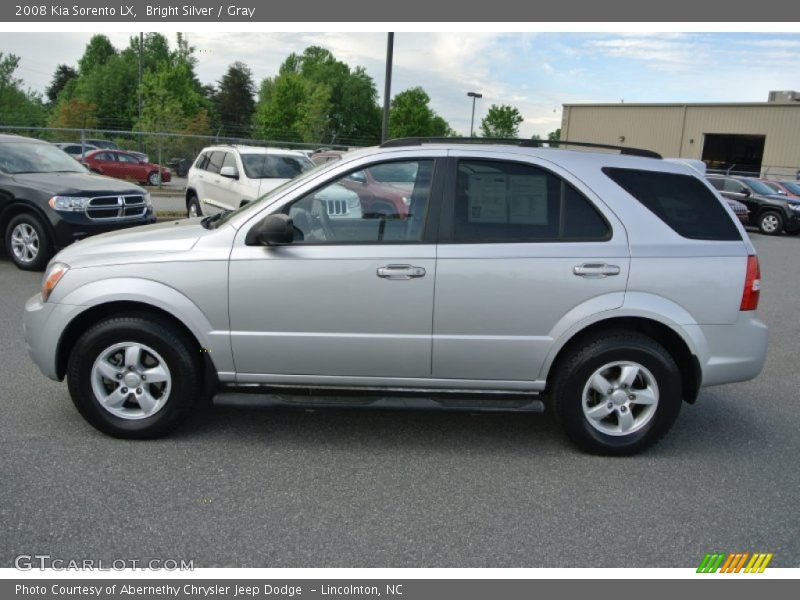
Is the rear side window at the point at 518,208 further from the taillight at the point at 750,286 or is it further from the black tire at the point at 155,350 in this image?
the black tire at the point at 155,350

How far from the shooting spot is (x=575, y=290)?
4.29 meters

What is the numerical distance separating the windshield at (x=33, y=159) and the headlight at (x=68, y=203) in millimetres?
1104

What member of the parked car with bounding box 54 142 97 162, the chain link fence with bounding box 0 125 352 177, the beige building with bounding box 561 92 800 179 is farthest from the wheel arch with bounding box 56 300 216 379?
the beige building with bounding box 561 92 800 179

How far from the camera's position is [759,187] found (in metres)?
23.5

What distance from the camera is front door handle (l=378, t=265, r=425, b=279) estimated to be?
4.27 meters

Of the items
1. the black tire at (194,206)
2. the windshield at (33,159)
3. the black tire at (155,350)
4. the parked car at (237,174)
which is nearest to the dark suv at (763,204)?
the parked car at (237,174)

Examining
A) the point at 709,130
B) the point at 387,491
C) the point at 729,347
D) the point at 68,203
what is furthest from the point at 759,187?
the point at 709,130

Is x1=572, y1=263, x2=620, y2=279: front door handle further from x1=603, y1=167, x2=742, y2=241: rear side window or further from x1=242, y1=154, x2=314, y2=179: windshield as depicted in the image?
x1=242, y1=154, x2=314, y2=179: windshield

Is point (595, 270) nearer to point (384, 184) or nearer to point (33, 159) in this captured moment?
point (384, 184)

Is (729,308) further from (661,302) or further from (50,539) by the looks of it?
(50,539)

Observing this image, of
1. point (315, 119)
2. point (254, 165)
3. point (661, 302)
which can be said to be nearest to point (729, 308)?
point (661, 302)

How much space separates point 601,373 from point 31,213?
28.3 feet

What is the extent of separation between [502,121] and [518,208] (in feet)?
188

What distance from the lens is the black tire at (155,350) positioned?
436 centimetres
